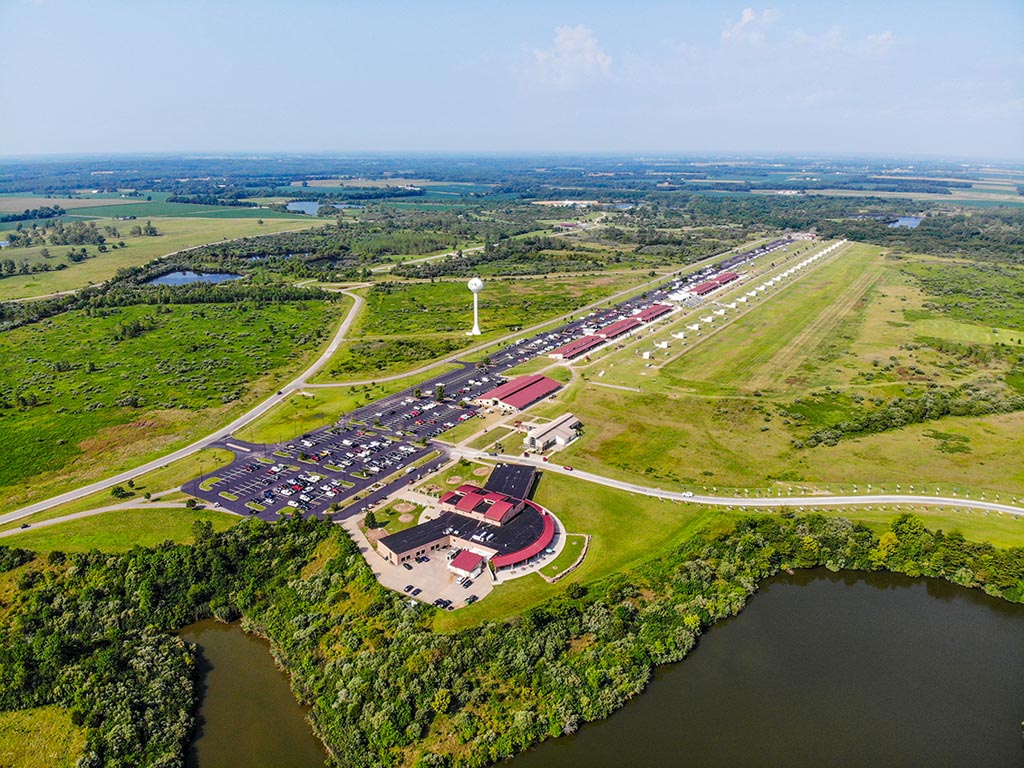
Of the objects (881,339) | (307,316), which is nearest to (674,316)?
(881,339)

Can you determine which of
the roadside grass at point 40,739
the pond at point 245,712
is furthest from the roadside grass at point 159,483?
the roadside grass at point 40,739

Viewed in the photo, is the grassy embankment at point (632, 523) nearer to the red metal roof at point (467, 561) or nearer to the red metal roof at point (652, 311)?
the red metal roof at point (467, 561)

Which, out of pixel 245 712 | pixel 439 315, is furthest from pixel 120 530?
pixel 439 315

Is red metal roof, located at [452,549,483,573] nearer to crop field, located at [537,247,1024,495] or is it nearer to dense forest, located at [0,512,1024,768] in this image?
dense forest, located at [0,512,1024,768]

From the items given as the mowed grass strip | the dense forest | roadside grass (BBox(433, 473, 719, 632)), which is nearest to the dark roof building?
roadside grass (BBox(433, 473, 719, 632))

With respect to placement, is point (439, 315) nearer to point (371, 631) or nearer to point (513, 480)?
point (513, 480)
